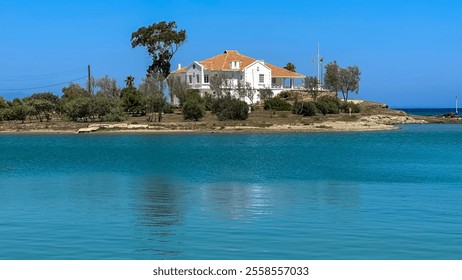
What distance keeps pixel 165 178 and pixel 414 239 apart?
20868 millimetres

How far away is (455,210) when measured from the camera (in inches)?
1047

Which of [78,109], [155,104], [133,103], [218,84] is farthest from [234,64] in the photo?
[78,109]

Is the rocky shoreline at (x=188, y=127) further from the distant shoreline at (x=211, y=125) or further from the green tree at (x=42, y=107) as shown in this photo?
the green tree at (x=42, y=107)

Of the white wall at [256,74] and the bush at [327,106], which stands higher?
the white wall at [256,74]

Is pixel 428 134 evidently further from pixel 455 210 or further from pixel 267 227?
pixel 267 227

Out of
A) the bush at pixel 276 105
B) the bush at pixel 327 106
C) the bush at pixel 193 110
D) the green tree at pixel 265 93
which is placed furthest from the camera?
Result: the green tree at pixel 265 93

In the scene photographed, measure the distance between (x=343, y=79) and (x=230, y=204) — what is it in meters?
95.4

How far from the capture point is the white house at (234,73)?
113m

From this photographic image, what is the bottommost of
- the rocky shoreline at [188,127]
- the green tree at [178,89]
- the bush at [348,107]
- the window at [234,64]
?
the rocky shoreline at [188,127]

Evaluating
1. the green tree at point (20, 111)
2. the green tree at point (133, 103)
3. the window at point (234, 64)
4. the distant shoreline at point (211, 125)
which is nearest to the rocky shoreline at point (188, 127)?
the distant shoreline at point (211, 125)

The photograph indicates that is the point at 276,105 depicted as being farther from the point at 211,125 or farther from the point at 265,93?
the point at 211,125

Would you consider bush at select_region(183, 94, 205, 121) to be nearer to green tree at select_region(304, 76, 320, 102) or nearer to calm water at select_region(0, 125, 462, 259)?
green tree at select_region(304, 76, 320, 102)

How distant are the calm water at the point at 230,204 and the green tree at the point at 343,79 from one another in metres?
61.5

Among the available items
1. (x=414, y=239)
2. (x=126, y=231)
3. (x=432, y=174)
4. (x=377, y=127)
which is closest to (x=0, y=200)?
(x=126, y=231)
